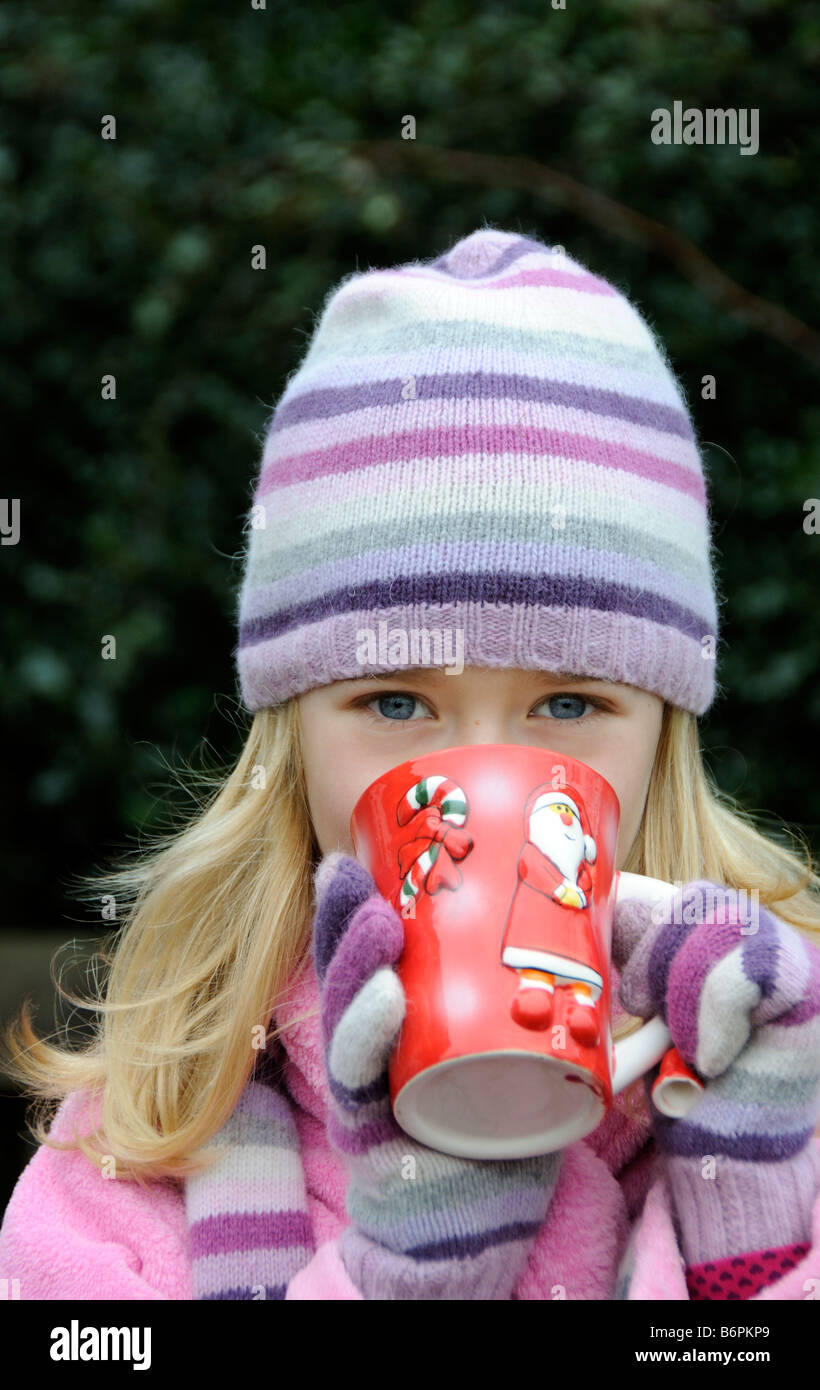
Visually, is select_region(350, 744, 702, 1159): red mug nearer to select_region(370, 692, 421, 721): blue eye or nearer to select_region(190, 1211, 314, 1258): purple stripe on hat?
select_region(370, 692, 421, 721): blue eye

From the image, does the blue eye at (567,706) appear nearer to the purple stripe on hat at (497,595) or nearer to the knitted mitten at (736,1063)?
the purple stripe on hat at (497,595)

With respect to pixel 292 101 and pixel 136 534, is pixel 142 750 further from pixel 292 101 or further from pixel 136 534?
pixel 292 101

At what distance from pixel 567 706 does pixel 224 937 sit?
1.64 ft

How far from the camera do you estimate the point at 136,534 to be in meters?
3.03

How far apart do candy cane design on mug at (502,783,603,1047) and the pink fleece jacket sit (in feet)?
0.97

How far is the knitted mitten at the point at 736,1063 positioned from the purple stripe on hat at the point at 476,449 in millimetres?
459

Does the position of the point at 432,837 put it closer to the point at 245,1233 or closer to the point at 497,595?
the point at 497,595

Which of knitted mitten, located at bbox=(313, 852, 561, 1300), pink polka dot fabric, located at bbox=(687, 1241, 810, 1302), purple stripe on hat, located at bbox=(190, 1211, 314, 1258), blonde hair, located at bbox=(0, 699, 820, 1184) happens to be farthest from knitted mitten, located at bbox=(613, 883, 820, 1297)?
purple stripe on hat, located at bbox=(190, 1211, 314, 1258)

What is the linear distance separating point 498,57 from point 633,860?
1.92m

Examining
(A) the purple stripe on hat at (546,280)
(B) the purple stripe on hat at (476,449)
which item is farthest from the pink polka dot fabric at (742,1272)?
(A) the purple stripe on hat at (546,280)

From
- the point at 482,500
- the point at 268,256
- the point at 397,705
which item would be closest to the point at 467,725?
the point at 397,705

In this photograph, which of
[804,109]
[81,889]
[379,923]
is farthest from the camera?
[81,889]

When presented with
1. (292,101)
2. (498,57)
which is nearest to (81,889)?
(292,101)

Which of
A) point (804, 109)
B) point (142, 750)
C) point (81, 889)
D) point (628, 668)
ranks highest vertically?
point (804, 109)
